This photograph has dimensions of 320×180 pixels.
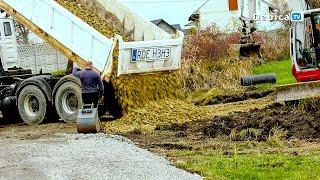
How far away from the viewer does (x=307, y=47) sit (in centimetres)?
1939

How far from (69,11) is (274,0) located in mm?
39590

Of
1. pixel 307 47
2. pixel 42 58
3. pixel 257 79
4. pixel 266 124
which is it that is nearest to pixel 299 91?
pixel 266 124

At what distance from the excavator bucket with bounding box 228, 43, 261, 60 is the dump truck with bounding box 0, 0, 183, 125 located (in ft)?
28.6

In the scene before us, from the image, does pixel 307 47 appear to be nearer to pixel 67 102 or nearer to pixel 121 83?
pixel 121 83

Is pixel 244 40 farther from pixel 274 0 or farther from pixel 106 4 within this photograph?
pixel 274 0

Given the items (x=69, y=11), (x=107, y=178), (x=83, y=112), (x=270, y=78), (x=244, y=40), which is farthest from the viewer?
(x=244, y=40)

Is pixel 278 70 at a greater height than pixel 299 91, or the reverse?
pixel 278 70

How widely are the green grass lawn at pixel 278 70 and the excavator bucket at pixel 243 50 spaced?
0.62 meters

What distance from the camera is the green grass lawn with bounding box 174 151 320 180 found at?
11109 mm

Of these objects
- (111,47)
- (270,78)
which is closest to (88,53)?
(111,47)

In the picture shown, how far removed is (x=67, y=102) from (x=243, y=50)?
442 inches

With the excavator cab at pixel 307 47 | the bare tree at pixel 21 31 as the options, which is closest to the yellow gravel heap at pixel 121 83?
the bare tree at pixel 21 31

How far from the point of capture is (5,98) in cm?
2098

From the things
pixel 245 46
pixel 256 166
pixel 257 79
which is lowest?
pixel 256 166
